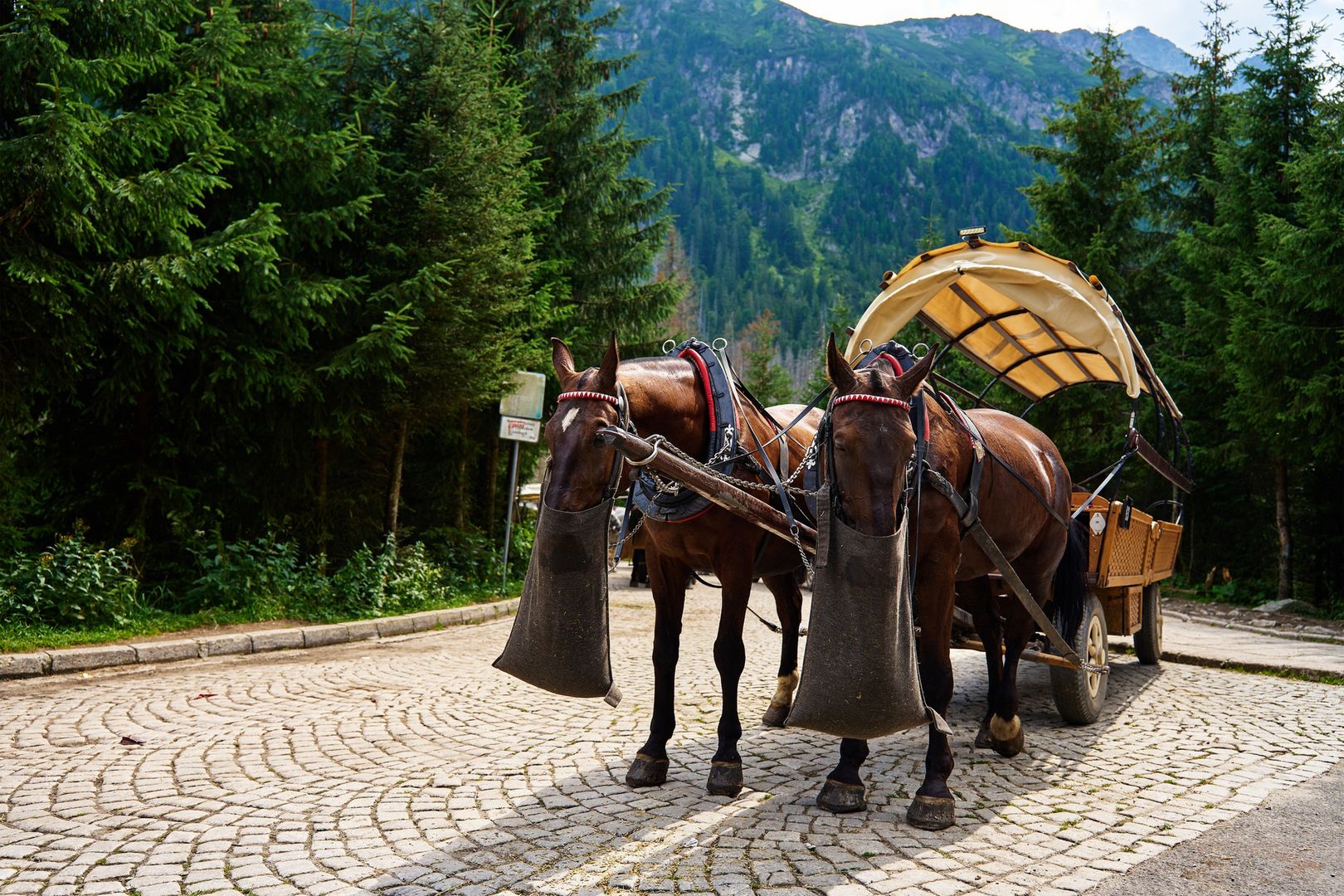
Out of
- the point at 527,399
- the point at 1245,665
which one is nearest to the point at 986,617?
the point at 1245,665

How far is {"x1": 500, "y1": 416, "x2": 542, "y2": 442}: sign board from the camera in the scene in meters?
13.6

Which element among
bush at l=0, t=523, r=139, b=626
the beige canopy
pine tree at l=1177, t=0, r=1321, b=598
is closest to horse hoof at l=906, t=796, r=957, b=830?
the beige canopy

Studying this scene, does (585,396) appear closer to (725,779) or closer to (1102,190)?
(725,779)

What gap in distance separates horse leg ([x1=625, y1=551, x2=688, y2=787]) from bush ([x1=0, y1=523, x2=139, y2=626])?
264 inches

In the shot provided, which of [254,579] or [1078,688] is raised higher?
[1078,688]

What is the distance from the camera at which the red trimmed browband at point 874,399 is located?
12.6 ft

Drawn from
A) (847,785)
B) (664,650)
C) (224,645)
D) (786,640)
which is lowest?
(224,645)

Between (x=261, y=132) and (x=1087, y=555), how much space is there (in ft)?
30.8

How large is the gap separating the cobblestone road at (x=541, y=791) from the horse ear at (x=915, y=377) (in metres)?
1.92

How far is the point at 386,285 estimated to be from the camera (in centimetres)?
1185

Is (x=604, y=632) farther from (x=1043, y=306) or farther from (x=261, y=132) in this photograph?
(x=261, y=132)

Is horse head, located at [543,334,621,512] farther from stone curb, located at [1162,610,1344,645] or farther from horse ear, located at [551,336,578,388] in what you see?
stone curb, located at [1162,610,1344,645]

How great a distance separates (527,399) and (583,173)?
17.3 feet

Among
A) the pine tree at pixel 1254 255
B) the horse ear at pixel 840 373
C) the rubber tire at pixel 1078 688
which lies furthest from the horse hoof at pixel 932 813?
the pine tree at pixel 1254 255
